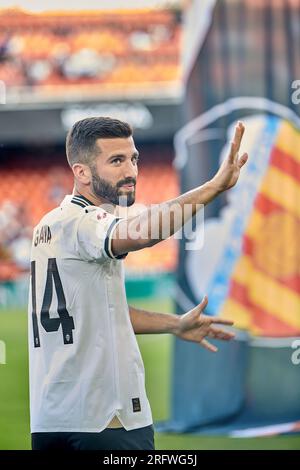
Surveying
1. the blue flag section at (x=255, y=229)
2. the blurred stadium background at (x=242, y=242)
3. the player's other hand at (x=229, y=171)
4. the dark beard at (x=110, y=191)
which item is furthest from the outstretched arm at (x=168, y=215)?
the blue flag section at (x=255, y=229)

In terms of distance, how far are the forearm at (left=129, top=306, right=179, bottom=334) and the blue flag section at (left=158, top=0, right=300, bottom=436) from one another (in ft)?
6.58

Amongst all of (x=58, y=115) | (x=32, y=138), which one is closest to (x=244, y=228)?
(x=58, y=115)

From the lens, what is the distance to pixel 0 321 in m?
9.55

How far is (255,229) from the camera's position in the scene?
4.24 metres

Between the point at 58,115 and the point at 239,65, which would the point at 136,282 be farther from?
the point at 239,65

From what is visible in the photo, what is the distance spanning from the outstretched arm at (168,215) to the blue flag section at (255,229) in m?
2.38

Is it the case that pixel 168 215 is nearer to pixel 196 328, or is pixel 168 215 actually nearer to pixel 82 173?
pixel 82 173

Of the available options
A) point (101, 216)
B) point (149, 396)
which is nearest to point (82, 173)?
point (101, 216)

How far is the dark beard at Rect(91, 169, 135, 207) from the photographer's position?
2.03 metres

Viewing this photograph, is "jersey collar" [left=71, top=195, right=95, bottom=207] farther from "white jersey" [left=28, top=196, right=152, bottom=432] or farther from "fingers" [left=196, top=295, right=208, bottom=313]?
"fingers" [left=196, top=295, right=208, bottom=313]

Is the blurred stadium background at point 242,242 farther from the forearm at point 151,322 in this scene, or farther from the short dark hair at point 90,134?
the short dark hair at point 90,134

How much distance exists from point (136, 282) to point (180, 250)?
24.1 ft

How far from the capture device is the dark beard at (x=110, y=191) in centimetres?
203

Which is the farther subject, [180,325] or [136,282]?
[136,282]
